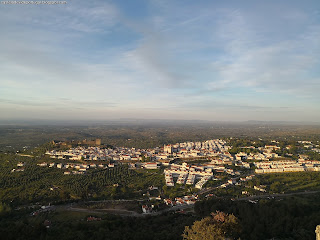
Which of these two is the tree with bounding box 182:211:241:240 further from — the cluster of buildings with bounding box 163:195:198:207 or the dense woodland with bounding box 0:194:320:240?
the cluster of buildings with bounding box 163:195:198:207

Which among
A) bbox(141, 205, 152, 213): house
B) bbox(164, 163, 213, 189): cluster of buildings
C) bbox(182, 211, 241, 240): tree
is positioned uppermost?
bbox(182, 211, 241, 240): tree

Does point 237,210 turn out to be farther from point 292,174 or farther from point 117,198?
point 292,174

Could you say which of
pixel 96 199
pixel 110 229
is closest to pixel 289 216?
pixel 110 229

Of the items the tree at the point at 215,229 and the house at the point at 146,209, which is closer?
the tree at the point at 215,229

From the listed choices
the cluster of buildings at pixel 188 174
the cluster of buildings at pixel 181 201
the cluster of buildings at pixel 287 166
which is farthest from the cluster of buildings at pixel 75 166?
the cluster of buildings at pixel 287 166

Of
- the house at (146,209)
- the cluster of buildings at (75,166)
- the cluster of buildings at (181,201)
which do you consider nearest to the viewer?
the house at (146,209)

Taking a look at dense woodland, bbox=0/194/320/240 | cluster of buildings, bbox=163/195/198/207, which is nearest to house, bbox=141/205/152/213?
dense woodland, bbox=0/194/320/240

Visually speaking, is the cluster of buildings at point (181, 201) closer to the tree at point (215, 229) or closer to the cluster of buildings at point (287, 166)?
the tree at point (215, 229)
